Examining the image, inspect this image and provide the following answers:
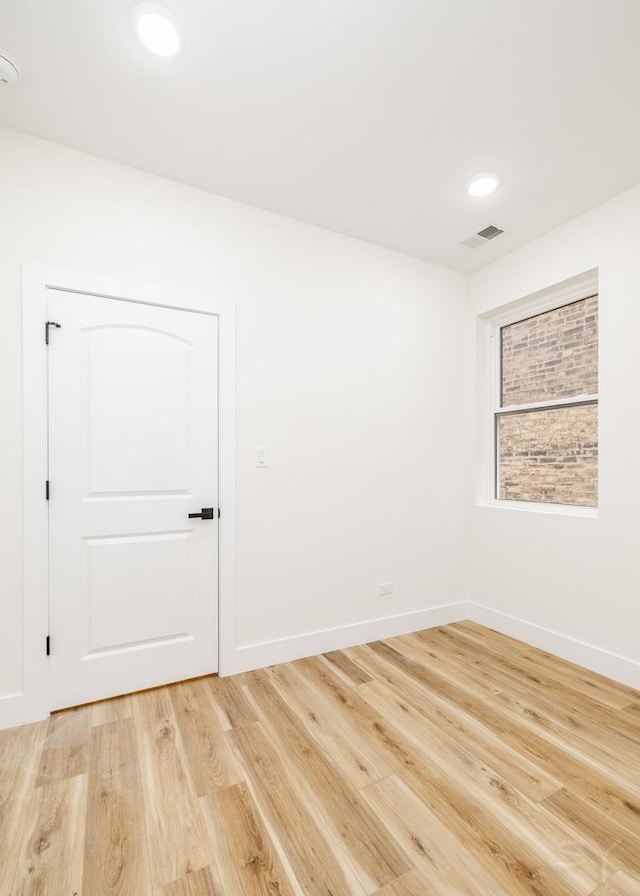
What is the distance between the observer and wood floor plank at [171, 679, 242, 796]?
167 centimetres

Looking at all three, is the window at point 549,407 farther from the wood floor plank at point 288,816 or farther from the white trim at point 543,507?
the wood floor plank at point 288,816

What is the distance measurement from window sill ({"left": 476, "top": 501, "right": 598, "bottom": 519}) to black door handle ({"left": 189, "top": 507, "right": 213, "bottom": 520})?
213 cm

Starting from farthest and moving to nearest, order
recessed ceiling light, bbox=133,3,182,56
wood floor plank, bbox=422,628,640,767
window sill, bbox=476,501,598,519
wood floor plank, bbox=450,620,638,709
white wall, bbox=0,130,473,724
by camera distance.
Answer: window sill, bbox=476,501,598,519
wood floor plank, bbox=450,620,638,709
white wall, bbox=0,130,473,724
wood floor plank, bbox=422,628,640,767
recessed ceiling light, bbox=133,3,182,56

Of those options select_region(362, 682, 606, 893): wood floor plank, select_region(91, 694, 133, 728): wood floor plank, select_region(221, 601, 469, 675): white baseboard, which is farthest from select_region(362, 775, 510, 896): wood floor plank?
select_region(91, 694, 133, 728): wood floor plank

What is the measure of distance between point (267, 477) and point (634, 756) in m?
2.19

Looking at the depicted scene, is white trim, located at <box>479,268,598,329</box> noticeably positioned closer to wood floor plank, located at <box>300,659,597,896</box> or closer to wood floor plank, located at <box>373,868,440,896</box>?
wood floor plank, located at <box>300,659,597,896</box>

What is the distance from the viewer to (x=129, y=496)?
7.54ft

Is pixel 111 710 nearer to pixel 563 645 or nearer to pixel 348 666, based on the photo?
pixel 348 666

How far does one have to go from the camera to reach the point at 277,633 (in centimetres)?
266

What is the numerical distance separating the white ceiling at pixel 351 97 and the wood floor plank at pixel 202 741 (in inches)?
112

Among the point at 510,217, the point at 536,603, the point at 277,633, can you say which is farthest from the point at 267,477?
the point at 510,217

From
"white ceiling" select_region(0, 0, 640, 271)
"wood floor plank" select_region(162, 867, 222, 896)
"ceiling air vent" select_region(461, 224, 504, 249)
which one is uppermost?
"white ceiling" select_region(0, 0, 640, 271)

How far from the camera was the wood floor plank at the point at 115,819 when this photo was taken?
1260mm

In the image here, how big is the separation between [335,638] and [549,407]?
7.24ft
